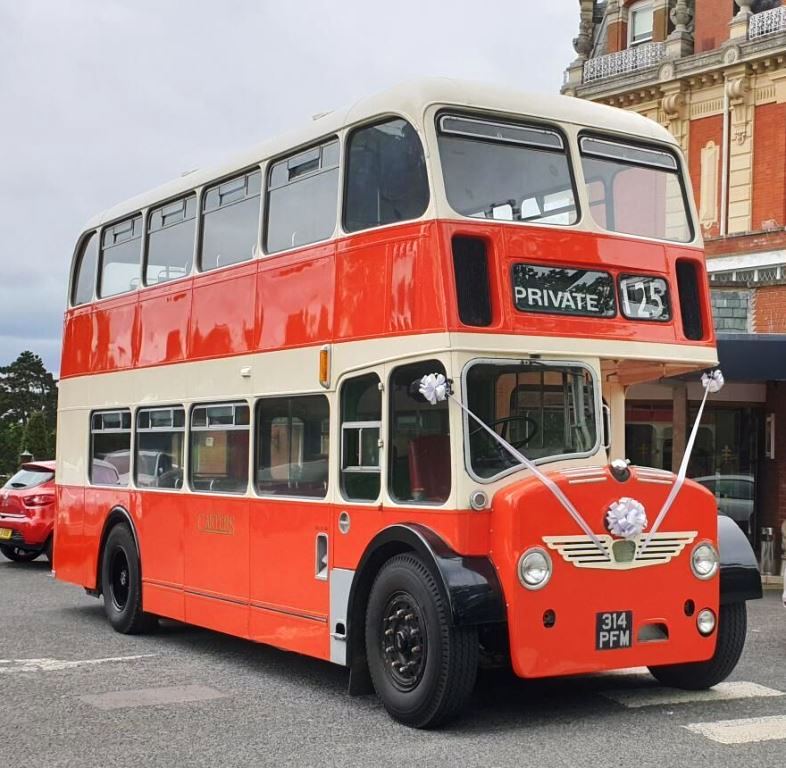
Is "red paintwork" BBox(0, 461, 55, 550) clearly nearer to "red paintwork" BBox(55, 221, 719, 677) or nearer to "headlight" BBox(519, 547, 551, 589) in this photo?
"red paintwork" BBox(55, 221, 719, 677)

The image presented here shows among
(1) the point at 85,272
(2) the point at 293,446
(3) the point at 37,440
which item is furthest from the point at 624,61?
(3) the point at 37,440

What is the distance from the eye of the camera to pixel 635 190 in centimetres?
948

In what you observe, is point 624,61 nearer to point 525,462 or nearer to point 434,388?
point 525,462

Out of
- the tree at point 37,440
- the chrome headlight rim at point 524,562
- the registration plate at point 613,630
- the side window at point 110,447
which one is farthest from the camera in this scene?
the tree at point 37,440

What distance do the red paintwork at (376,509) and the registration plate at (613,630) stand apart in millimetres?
50

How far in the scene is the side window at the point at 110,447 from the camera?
12781 millimetres

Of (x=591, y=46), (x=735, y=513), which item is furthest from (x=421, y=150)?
(x=591, y=46)

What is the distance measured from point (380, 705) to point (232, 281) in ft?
12.6

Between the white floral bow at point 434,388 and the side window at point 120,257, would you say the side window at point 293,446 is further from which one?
the side window at point 120,257

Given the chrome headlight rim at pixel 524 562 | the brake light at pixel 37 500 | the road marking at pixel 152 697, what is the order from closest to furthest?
the chrome headlight rim at pixel 524 562, the road marking at pixel 152 697, the brake light at pixel 37 500

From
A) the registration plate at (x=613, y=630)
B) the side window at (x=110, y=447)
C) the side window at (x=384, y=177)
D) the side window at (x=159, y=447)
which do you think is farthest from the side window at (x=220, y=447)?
the registration plate at (x=613, y=630)

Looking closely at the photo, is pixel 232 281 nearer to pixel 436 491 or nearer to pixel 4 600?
pixel 436 491

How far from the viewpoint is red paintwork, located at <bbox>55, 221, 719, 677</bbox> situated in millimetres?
7938

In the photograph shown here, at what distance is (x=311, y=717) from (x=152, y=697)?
4.21 feet
